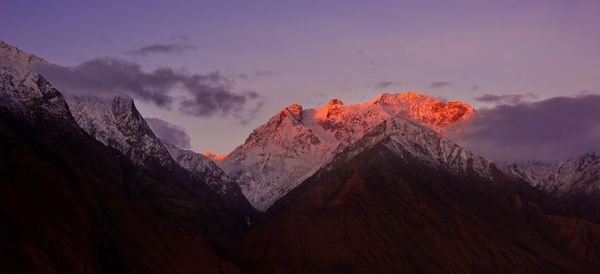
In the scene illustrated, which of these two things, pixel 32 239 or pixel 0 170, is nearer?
pixel 32 239

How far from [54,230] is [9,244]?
1784cm

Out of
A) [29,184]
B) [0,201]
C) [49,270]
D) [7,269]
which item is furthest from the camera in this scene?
[29,184]

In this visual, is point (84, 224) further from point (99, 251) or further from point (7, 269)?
point (7, 269)

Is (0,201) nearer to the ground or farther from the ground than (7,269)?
farther from the ground

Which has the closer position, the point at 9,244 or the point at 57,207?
the point at 9,244

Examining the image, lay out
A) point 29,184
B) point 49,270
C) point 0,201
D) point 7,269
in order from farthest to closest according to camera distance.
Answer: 1. point 29,184
2. point 0,201
3. point 49,270
4. point 7,269

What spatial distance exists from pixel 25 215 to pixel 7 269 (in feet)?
81.9

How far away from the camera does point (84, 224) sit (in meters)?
197

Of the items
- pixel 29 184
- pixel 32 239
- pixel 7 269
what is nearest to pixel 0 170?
pixel 29 184

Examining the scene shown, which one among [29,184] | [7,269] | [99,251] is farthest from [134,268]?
[7,269]

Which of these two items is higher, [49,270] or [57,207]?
[57,207]

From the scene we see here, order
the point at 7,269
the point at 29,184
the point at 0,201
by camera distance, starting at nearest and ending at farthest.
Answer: the point at 7,269 → the point at 0,201 → the point at 29,184

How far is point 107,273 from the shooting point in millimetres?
187000

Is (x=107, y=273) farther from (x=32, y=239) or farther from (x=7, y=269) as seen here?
(x=7, y=269)
